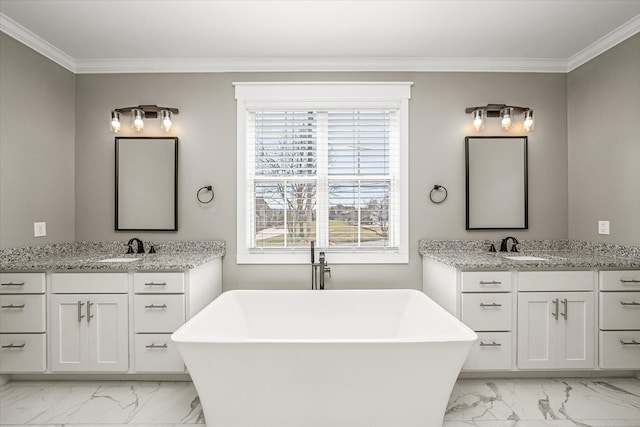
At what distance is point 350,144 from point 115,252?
2.29m

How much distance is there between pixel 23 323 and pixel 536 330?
11.7 feet

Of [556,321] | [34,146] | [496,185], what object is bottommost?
[556,321]

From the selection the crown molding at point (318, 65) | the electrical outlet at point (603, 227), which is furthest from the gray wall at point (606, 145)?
the crown molding at point (318, 65)

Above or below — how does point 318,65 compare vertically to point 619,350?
above

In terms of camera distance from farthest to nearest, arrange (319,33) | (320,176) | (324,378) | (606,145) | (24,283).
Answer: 1. (320,176)
2. (606,145)
3. (319,33)
4. (24,283)
5. (324,378)

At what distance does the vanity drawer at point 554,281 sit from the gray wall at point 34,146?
3665 mm

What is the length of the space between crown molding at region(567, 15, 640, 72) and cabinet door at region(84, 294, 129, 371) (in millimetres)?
4111

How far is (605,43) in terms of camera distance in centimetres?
272

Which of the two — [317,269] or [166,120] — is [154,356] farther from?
[166,120]

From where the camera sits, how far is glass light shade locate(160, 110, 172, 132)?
2977mm

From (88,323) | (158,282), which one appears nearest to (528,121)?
(158,282)

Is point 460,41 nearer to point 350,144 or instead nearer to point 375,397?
point 350,144

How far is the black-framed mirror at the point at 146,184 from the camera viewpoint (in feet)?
10.1

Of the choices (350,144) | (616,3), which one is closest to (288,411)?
(350,144)
